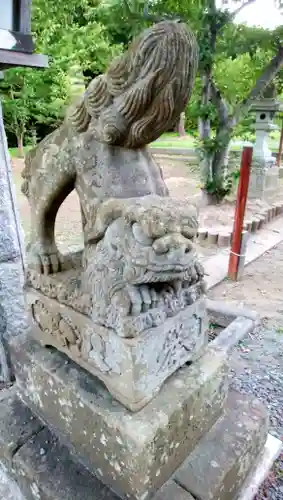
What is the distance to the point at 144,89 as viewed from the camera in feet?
2.92

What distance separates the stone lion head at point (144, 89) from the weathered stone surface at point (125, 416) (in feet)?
2.41

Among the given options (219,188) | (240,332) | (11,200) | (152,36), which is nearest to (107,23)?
(219,188)

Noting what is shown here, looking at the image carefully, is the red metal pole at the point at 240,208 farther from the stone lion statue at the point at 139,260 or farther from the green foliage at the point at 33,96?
the green foliage at the point at 33,96

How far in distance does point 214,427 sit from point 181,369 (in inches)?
10.1

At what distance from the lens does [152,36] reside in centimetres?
87

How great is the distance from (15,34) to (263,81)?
445cm

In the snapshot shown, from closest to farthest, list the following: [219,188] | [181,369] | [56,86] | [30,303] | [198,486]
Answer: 1. [198,486]
2. [181,369]
3. [30,303]
4. [219,188]
5. [56,86]

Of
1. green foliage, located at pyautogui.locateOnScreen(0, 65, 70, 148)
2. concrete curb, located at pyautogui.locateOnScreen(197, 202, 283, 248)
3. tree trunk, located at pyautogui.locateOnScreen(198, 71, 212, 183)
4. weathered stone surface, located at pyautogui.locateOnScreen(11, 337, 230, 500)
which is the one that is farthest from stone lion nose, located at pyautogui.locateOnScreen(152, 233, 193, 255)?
green foliage, located at pyautogui.locateOnScreen(0, 65, 70, 148)

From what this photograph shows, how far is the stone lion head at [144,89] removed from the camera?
2.83 feet

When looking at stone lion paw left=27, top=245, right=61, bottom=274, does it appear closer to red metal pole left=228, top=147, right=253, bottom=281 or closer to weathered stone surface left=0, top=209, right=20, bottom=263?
weathered stone surface left=0, top=209, right=20, bottom=263

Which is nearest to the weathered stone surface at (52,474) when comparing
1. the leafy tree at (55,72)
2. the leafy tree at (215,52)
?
the leafy tree at (215,52)

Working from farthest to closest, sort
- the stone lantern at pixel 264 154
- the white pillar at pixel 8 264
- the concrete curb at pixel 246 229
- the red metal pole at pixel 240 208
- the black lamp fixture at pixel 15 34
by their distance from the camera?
the stone lantern at pixel 264 154 → the concrete curb at pixel 246 229 → the red metal pole at pixel 240 208 → the white pillar at pixel 8 264 → the black lamp fixture at pixel 15 34

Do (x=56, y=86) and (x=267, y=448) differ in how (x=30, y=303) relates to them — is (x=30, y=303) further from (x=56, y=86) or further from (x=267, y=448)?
(x=56, y=86)

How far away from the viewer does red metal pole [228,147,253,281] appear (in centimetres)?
319
